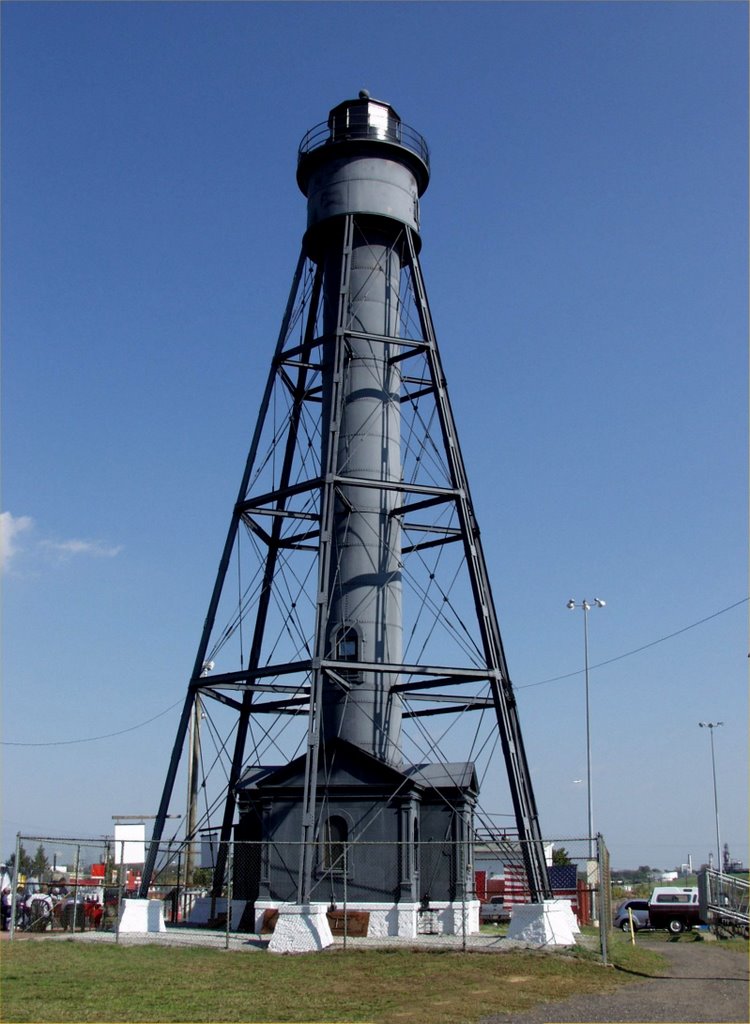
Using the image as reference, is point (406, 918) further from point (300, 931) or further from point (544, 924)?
point (300, 931)

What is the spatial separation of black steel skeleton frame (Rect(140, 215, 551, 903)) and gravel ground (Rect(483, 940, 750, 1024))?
20.5 feet

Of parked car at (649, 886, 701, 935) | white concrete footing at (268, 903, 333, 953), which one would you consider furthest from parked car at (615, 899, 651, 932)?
white concrete footing at (268, 903, 333, 953)

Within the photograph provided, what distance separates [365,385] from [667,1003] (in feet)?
58.1

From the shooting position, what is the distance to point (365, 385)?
28.7 metres

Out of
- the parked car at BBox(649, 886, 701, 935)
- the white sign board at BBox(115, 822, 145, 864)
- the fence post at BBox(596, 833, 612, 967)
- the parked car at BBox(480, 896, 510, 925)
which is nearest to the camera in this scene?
the fence post at BBox(596, 833, 612, 967)

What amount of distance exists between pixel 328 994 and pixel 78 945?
785 centimetres

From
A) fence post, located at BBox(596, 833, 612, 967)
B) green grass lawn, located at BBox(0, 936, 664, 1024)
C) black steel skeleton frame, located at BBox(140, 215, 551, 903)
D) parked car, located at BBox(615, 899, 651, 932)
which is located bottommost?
parked car, located at BBox(615, 899, 651, 932)

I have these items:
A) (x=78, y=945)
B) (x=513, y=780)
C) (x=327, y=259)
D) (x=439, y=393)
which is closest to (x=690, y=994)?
(x=513, y=780)

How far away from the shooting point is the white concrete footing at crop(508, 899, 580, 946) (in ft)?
72.5

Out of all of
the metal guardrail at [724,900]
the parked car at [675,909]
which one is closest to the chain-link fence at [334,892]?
the metal guardrail at [724,900]

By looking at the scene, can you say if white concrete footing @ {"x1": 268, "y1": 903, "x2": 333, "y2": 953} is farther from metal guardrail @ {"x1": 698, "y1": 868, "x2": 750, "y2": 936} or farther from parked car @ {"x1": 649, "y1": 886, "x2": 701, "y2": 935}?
parked car @ {"x1": 649, "y1": 886, "x2": 701, "y2": 935}

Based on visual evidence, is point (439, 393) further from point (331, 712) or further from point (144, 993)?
point (144, 993)

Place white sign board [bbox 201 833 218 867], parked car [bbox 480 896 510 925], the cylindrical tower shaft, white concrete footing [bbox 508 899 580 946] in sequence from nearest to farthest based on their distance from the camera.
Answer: white concrete footing [bbox 508 899 580 946] < the cylindrical tower shaft < white sign board [bbox 201 833 218 867] < parked car [bbox 480 896 510 925]

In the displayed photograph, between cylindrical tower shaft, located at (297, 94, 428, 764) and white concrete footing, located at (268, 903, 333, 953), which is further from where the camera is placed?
cylindrical tower shaft, located at (297, 94, 428, 764)
